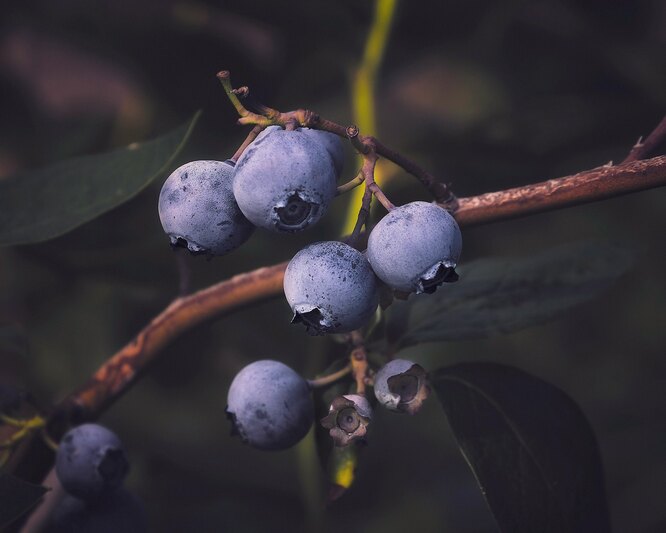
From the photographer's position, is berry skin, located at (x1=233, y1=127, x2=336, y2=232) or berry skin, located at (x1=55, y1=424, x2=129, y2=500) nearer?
berry skin, located at (x1=233, y1=127, x2=336, y2=232)

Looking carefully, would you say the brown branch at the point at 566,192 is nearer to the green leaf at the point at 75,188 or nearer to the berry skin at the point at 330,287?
the berry skin at the point at 330,287

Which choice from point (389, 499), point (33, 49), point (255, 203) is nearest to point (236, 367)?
point (389, 499)

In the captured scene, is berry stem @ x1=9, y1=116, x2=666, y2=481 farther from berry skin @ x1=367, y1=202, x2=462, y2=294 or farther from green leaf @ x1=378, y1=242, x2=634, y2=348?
green leaf @ x1=378, y1=242, x2=634, y2=348

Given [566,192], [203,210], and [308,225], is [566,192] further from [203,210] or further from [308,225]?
[203,210]

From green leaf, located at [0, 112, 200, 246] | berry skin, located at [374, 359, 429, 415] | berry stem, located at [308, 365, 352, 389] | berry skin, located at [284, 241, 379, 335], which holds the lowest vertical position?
berry skin, located at [374, 359, 429, 415]

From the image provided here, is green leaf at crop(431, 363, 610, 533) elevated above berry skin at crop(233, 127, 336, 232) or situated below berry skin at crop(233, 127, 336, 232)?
below

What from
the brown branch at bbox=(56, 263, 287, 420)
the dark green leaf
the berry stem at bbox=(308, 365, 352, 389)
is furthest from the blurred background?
the berry stem at bbox=(308, 365, 352, 389)
